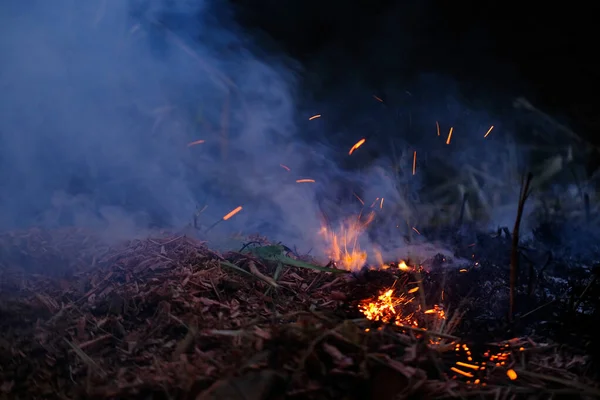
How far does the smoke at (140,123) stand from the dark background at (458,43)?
101cm

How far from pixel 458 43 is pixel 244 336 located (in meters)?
6.08

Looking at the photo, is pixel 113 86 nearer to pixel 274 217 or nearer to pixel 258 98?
pixel 258 98

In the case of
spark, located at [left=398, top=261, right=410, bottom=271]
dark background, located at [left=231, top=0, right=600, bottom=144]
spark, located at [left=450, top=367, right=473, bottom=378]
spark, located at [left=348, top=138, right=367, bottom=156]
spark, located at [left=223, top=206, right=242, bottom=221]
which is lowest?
spark, located at [left=223, top=206, right=242, bottom=221]

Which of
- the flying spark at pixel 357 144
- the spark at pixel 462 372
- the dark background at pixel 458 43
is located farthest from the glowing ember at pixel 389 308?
the dark background at pixel 458 43

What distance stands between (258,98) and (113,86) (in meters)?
2.04

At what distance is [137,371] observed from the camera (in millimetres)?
2381

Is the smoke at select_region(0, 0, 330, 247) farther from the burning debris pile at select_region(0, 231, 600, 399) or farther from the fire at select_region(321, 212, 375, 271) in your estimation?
the burning debris pile at select_region(0, 231, 600, 399)

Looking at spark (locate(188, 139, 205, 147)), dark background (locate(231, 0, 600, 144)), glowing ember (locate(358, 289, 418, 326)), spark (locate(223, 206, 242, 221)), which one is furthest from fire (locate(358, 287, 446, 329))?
dark background (locate(231, 0, 600, 144))

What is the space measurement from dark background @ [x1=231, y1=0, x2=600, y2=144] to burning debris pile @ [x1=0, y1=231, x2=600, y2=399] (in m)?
4.29

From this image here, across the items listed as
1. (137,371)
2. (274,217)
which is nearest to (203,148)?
(274,217)

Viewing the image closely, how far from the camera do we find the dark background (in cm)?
621

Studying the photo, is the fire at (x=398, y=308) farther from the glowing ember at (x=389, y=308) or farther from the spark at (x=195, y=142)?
the spark at (x=195, y=142)

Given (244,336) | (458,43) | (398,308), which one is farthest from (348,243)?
Result: (458,43)

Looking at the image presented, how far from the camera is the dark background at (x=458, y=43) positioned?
6215 millimetres
